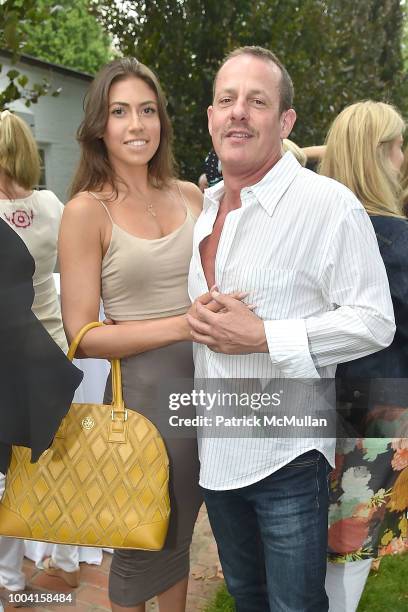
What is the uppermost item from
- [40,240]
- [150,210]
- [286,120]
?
[286,120]

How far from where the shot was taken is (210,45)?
844 cm

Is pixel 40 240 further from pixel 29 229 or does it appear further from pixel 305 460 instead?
pixel 305 460

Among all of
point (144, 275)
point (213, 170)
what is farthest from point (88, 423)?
point (213, 170)

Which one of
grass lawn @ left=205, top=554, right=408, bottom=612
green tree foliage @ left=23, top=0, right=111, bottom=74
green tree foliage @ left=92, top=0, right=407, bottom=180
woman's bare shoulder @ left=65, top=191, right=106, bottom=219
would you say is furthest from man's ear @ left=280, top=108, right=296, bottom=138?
green tree foliage @ left=23, top=0, right=111, bottom=74

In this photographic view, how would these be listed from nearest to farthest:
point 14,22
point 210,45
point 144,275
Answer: point 144,275
point 14,22
point 210,45

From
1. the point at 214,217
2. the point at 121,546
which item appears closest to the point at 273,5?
the point at 214,217

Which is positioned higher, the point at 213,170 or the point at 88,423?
the point at 213,170

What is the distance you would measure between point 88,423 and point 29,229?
5.06 feet

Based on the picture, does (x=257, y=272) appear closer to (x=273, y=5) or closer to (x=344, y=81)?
(x=273, y=5)

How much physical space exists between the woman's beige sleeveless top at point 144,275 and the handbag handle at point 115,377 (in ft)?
0.50

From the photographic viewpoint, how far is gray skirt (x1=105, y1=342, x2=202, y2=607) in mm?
2086

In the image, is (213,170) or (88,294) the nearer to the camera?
(88,294)

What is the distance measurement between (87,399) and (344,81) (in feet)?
29.7

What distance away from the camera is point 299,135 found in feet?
30.7
